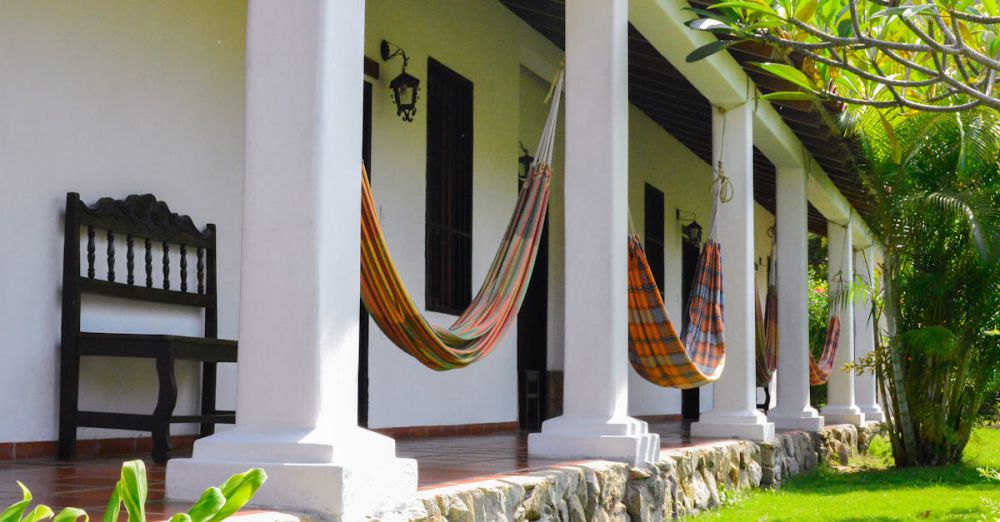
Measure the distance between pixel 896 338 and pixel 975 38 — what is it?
3.90 meters

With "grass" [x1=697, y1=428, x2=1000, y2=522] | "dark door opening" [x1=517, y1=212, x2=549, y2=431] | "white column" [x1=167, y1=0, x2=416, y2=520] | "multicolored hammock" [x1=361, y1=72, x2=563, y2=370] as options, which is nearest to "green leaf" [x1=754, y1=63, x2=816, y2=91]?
"multicolored hammock" [x1=361, y1=72, x2=563, y2=370]

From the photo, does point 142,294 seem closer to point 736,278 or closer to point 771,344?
point 736,278

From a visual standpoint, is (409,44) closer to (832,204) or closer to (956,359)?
(956,359)

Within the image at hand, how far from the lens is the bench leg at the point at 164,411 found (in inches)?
171

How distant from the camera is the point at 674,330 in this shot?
19.1 feet

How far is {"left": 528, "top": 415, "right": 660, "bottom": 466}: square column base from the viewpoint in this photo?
16.2 ft

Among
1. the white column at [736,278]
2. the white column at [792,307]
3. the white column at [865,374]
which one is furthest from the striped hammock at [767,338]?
the white column at [865,374]

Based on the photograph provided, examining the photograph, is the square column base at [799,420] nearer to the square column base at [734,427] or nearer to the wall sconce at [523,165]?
the square column base at [734,427]

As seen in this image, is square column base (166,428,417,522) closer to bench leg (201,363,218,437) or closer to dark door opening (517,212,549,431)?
bench leg (201,363,218,437)

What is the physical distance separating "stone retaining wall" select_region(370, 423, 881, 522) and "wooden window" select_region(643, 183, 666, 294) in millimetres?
3559

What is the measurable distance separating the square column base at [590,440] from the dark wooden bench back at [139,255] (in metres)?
1.53

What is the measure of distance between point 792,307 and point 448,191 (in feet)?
11.9

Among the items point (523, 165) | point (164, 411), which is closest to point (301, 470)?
point (164, 411)

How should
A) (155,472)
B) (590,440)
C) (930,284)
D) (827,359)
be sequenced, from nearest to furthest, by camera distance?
(155,472), (590,440), (930,284), (827,359)
